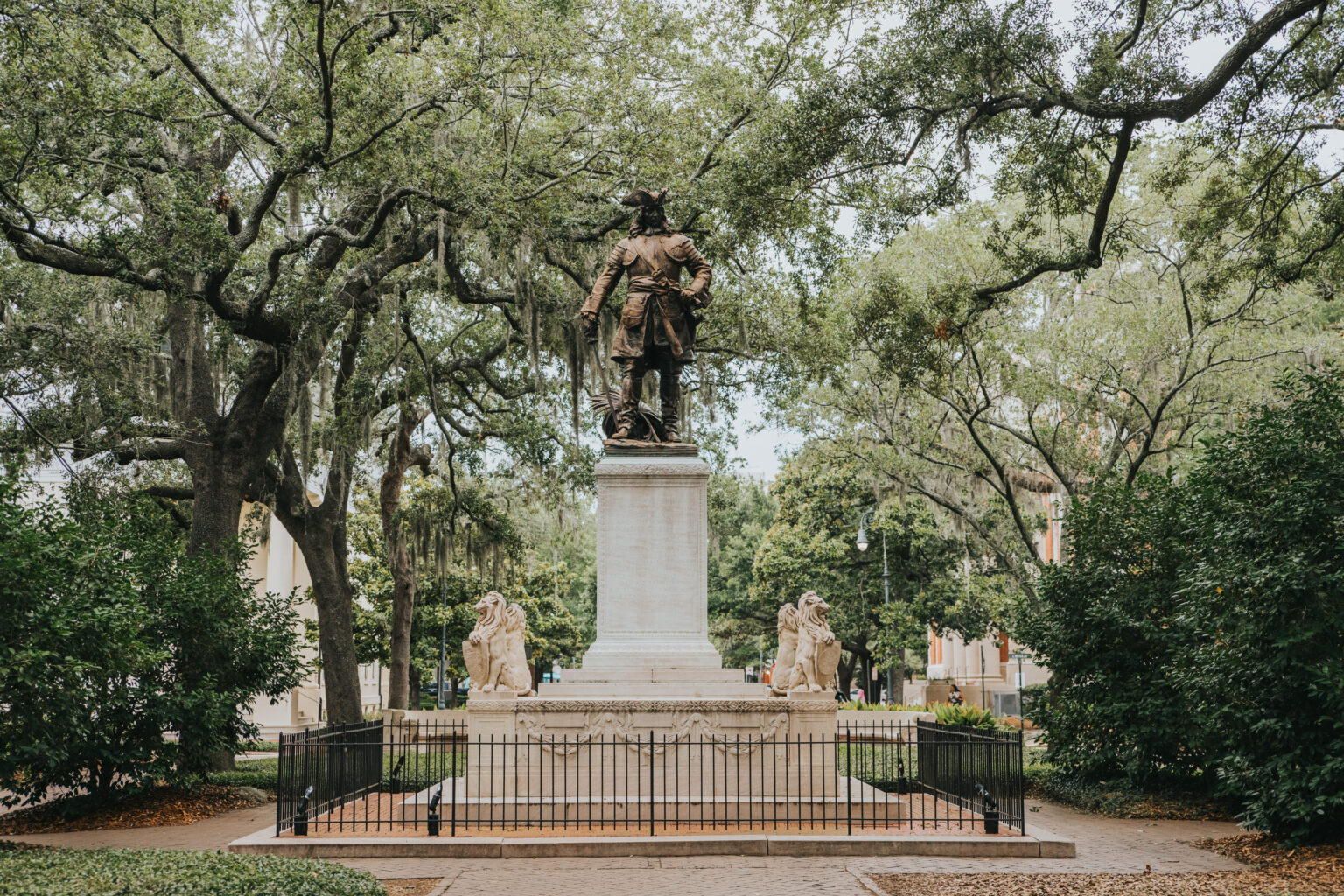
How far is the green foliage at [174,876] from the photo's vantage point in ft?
22.9

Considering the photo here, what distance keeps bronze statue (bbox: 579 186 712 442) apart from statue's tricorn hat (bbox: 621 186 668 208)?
0.01m

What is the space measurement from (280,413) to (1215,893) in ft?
51.6

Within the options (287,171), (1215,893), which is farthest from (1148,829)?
(287,171)

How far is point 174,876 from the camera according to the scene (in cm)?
743

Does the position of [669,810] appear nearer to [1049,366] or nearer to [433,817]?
[433,817]

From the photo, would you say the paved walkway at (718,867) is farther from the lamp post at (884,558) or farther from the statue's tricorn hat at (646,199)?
the lamp post at (884,558)

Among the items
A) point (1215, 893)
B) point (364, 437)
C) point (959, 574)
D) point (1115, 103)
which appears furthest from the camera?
point (959, 574)

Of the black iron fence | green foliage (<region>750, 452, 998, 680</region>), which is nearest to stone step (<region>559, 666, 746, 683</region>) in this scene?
the black iron fence

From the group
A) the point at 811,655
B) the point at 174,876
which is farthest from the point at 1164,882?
the point at 174,876

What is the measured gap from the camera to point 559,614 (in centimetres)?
5059

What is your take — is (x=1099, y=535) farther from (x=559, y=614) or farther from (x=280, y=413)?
(x=559, y=614)

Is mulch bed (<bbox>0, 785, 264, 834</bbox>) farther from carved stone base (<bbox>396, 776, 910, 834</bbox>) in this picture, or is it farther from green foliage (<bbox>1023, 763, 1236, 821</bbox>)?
green foliage (<bbox>1023, 763, 1236, 821</bbox>)

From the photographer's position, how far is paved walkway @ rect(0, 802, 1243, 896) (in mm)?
9312

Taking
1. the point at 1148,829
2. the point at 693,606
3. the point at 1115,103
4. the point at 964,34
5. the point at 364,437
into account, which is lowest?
the point at 1148,829
